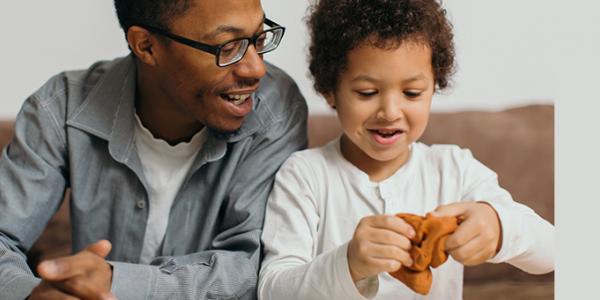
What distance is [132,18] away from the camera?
1.47 m

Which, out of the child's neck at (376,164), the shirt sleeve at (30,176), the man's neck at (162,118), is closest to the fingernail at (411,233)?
the child's neck at (376,164)

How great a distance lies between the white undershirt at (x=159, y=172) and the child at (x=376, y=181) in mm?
167

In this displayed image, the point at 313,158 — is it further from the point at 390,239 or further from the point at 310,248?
the point at 390,239

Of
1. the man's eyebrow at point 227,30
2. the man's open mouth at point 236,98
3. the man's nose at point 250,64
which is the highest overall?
the man's eyebrow at point 227,30

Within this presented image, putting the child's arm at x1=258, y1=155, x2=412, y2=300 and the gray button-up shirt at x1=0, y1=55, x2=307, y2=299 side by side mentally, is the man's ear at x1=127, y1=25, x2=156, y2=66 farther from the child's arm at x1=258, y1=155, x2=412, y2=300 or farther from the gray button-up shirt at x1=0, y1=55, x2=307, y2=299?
the child's arm at x1=258, y1=155, x2=412, y2=300

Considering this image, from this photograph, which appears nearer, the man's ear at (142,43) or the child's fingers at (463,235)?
the child's fingers at (463,235)

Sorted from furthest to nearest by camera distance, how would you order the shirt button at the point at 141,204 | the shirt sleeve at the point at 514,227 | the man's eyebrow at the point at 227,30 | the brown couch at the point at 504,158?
the brown couch at the point at 504,158 < the shirt button at the point at 141,204 < the man's eyebrow at the point at 227,30 < the shirt sleeve at the point at 514,227

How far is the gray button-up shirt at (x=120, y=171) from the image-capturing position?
1.47 m

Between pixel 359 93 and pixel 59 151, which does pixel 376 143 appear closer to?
pixel 359 93

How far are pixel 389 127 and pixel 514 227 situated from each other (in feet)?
0.74

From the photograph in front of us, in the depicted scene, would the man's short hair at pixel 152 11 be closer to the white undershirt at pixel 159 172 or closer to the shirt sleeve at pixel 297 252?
the white undershirt at pixel 159 172

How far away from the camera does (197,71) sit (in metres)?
1.43

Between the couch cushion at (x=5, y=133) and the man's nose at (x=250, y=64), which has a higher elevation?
the man's nose at (x=250, y=64)

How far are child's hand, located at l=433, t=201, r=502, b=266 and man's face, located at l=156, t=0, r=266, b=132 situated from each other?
0.38 meters
